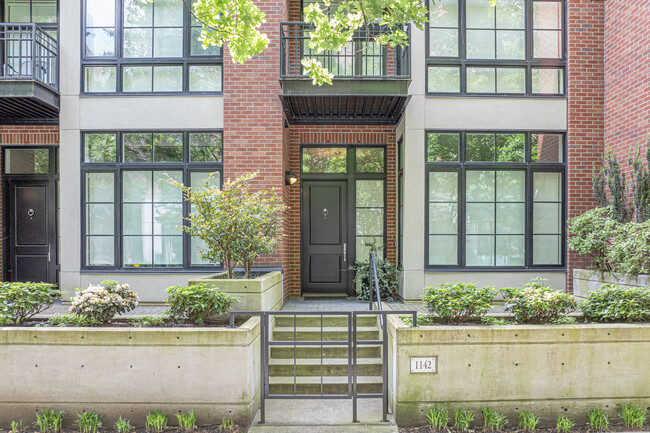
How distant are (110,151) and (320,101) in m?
3.78

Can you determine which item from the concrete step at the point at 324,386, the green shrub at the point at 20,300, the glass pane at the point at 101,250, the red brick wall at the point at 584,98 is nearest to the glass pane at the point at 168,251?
the glass pane at the point at 101,250

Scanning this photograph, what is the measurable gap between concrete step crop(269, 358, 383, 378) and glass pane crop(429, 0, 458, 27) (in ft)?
19.1

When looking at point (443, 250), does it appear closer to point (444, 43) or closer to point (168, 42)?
point (444, 43)

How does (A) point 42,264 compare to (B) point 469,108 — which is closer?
(B) point 469,108

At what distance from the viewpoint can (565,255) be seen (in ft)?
25.9

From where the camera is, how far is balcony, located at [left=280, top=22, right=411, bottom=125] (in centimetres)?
713

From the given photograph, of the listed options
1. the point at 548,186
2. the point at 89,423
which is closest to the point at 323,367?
the point at 89,423

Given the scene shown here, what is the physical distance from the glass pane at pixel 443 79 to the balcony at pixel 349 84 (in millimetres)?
596

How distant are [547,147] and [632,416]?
4860 mm

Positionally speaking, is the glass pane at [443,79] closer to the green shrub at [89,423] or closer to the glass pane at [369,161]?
the glass pane at [369,161]

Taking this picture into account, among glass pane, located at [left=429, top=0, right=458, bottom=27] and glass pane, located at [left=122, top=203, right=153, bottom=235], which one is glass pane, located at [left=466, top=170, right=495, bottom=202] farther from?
glass pane, located at [left=122, top=203, right=153, bottom=235]

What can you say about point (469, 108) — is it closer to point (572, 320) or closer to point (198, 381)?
point (572, 320)

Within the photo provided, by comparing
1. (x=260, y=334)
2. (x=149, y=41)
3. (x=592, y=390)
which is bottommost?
(x=592, y=390)

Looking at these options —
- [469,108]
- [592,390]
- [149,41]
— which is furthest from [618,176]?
[149,41]
